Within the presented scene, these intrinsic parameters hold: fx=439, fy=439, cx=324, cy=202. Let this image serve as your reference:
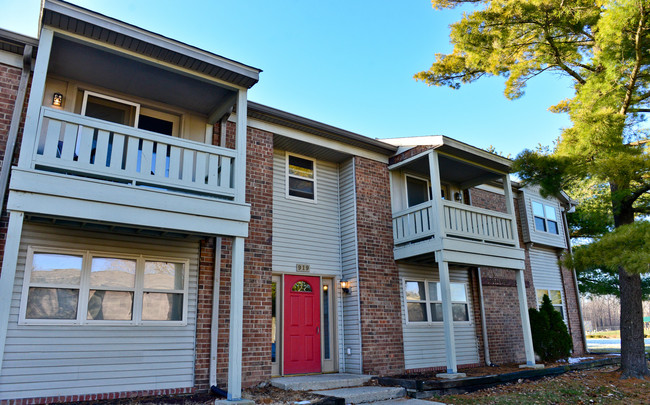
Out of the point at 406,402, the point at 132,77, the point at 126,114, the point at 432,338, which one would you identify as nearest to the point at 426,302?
the point at 432,338

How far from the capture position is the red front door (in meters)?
9.00

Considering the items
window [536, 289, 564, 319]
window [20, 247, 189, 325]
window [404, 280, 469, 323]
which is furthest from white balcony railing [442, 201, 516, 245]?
window [20, 247, 189, 325]

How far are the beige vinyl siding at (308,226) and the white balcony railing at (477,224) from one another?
262cm

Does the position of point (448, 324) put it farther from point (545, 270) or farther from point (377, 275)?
point (545, 270)

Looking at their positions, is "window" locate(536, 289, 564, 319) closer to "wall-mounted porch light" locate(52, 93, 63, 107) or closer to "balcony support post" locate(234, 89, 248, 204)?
"balcony support post" locate(234, 89, 248, 204)

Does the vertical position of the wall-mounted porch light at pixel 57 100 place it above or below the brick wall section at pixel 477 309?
above

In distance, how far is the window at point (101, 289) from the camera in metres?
6.33

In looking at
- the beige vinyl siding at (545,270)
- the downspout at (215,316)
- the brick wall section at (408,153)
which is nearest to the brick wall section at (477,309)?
the beige vinyl siding at (545,270)

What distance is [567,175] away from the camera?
9578mm

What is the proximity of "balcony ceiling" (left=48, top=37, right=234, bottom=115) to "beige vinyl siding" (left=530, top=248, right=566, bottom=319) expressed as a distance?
1180cm

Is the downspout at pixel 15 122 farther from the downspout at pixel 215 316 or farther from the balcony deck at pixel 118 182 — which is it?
the downspout at pixel 215 316

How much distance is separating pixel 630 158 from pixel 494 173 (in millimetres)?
3680

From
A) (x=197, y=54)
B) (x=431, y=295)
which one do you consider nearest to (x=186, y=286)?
(x=197, y=54)

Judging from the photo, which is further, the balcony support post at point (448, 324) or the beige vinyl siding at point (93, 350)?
the balcony support post at point (448, 324)
